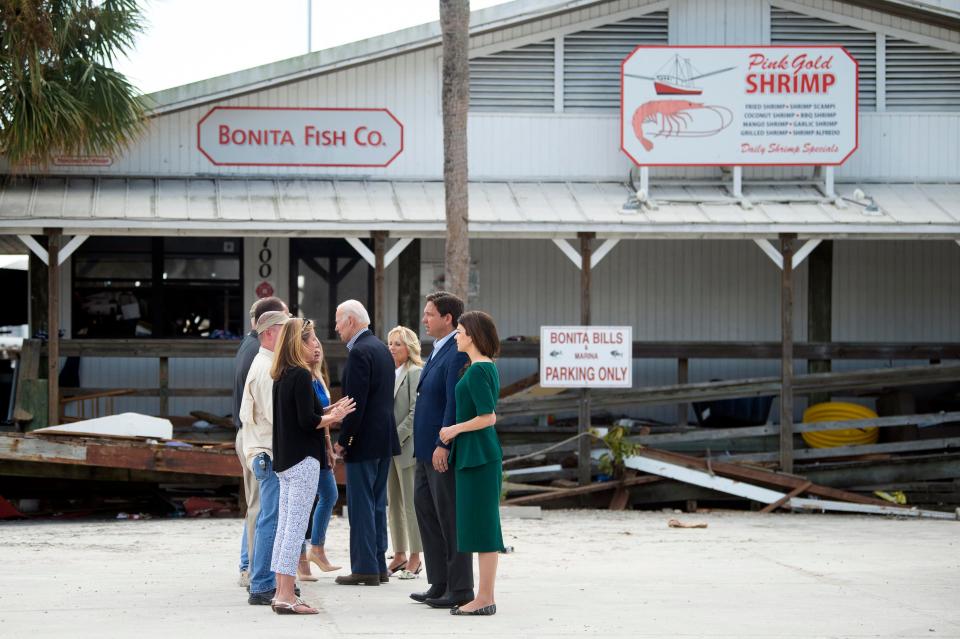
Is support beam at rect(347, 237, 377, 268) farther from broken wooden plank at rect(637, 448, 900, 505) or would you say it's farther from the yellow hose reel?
the yellow hose reel

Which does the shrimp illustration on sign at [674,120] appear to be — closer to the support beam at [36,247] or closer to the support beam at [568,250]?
the support beam at [568,250]

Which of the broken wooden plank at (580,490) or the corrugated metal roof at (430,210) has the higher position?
the corrugated metal roof at (430,210)

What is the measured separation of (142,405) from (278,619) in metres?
10.7

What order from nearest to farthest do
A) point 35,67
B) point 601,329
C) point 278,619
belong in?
point 278,619 < point 35,67 < point 601,329

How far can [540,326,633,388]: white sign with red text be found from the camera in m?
15.7

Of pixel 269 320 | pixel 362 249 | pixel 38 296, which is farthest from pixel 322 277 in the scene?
pixel 269 320

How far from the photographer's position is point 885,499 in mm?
16500

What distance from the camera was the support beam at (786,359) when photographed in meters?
16.0

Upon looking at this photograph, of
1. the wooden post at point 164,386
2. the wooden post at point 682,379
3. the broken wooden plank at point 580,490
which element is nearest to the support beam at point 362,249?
the wooden post at point 164,386

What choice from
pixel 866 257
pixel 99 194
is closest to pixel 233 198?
pixel 99 194

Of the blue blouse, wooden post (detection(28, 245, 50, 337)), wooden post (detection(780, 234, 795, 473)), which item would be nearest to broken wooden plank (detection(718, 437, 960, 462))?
wooden post (detection(780, 234, 795, 473))

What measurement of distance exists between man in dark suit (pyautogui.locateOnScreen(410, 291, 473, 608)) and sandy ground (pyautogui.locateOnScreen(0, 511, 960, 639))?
0.75ft

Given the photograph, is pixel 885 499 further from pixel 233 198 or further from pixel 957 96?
pixel 233 198

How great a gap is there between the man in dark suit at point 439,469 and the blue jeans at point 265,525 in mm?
848
